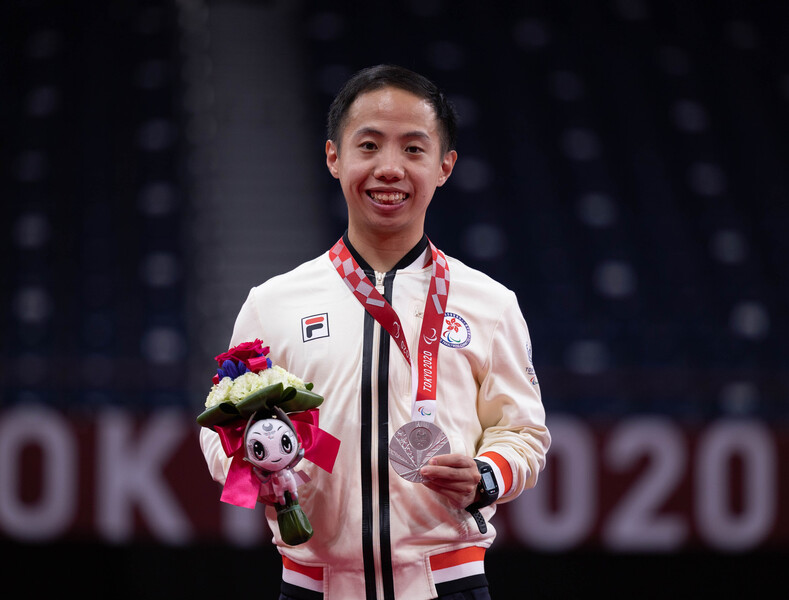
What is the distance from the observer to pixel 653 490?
493cm

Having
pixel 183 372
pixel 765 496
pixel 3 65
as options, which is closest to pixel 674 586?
pixel 765 496

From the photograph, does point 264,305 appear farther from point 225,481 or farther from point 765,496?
point 765,496

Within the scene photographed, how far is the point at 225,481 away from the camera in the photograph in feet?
6.89

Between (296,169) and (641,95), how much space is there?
9.60 feet

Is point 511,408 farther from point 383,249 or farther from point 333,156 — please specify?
point 333,156

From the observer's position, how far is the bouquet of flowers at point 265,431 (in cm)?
192

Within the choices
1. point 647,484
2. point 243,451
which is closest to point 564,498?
point 647,484

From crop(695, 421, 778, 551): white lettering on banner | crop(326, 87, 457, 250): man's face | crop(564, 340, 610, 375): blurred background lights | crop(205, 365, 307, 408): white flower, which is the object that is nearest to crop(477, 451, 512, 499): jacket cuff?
crop(205, 365, 307, 408): white flower

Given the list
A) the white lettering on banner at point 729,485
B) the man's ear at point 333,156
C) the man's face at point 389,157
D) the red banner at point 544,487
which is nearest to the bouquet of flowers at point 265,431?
the man's face at point 389,157

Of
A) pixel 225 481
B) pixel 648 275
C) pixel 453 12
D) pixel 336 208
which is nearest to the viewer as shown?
pixel 225 481

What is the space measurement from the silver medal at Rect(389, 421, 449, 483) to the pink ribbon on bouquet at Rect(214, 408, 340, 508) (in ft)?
0.39

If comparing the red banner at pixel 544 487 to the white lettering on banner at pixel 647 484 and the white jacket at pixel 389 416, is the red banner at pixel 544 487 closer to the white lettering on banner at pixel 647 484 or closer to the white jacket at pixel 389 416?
the white lettering on banner at pixel 647 484

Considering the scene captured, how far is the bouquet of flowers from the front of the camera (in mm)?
1924

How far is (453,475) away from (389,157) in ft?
2.32
